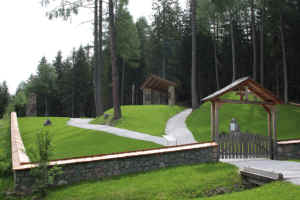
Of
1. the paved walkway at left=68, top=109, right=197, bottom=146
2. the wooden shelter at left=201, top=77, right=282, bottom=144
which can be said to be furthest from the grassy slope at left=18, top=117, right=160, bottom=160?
the wooden shelter at left=201, top=77, right=282, bottom=144

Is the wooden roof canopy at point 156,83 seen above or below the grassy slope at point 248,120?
above

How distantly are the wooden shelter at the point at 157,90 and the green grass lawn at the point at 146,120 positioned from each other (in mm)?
3075

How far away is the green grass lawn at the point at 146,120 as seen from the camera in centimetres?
1709

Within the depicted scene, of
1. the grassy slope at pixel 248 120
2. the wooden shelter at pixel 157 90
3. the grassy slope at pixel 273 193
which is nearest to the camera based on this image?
the grassy slope at pixel 273 193

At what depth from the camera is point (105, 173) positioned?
7.77 metres

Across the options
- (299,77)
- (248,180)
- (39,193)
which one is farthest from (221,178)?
(299,77)

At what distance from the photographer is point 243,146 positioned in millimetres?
10148

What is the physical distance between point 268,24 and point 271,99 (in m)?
18.0

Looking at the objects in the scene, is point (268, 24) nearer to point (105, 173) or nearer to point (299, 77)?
point (299, 77)

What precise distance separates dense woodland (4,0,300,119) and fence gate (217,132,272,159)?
14.2 metres

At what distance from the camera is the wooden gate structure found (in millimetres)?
9812

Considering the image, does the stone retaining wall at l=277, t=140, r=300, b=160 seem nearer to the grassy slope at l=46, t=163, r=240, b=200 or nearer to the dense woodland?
the grassy slope at l=46, t=163, r=240, b=200

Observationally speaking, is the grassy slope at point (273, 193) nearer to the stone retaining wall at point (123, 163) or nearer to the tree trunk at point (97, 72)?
the stone retaining wall at point (123, 163)

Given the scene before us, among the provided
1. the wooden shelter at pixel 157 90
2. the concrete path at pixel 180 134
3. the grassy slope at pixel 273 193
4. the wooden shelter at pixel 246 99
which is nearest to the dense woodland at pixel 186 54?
the wooden shelter at pixel 157 90
